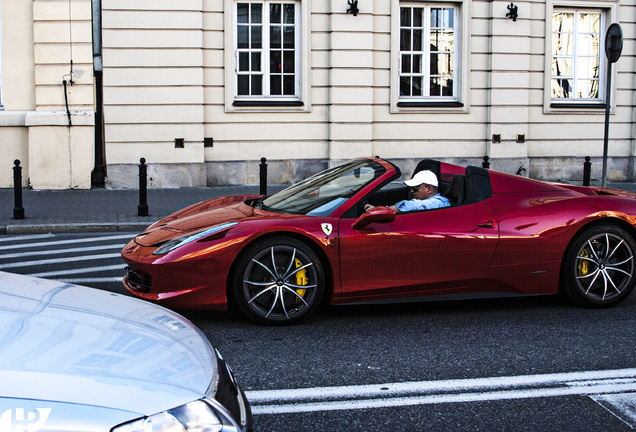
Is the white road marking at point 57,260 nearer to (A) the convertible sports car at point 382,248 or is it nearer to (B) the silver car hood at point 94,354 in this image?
(A) the convertible sports car at point 382,248

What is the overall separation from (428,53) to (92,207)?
343 inches

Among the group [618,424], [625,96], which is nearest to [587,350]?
[618,424]

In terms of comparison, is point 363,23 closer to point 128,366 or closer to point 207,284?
point 207,284

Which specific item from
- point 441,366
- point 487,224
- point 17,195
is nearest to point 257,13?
point 17,195

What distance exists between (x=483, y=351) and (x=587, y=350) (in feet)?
2.33

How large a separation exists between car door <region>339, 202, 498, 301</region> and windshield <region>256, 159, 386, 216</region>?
317 millimetres

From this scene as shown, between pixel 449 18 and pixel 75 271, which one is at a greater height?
pixel 449 18

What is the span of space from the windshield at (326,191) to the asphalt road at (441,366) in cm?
88

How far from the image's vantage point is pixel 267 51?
16.9 metres

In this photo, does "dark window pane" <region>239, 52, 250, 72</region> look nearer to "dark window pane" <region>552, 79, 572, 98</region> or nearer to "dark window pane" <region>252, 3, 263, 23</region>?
"dark window pane" <region>252, 3, 263, 23</region>

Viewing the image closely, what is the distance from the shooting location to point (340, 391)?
14.1 ft

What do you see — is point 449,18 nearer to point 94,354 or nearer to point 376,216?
point 376,216

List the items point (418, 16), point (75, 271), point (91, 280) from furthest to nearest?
point (418, 16)
point (75, 271)
point (91, 280)

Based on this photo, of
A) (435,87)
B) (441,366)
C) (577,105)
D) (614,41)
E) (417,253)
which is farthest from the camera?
(577,105)
